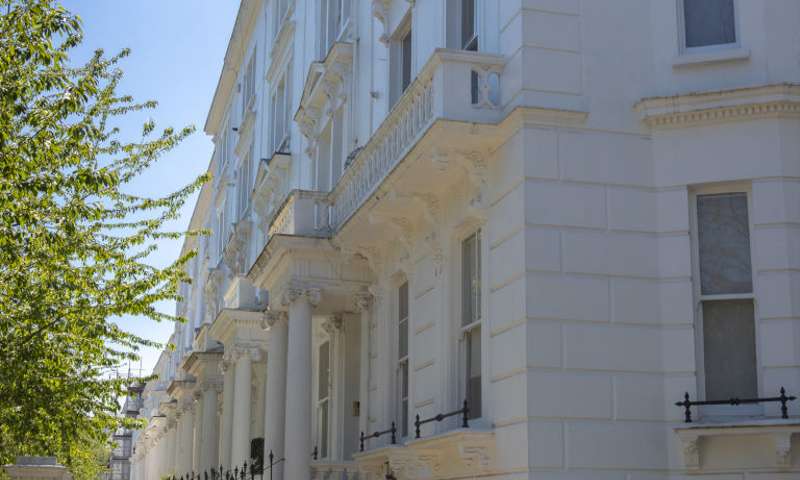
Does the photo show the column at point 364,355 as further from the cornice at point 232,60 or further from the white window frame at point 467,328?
the cornice at point 232,60

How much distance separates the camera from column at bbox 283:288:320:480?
61.1 ft

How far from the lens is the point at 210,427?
33938mm

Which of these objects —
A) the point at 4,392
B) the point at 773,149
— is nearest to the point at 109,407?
the point at 4,392

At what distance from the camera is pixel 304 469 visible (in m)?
18.6

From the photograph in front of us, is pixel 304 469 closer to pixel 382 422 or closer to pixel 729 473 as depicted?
pixel 382 422

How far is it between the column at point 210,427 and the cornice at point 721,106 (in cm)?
2289

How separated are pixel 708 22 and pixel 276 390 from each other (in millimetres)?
10723

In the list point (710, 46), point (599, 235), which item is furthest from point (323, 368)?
point (710, 46)

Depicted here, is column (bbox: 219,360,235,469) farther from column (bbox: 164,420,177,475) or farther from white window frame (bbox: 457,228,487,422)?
column (bbox: 164,420,177,475)

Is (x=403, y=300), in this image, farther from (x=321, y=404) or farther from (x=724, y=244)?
(x=724, y=244)

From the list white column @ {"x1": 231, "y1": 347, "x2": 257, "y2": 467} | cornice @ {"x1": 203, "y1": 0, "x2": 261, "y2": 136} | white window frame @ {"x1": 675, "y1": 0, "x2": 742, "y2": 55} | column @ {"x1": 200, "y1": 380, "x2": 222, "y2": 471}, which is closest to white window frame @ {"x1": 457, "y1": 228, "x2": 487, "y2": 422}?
white window frame @ {"x1": 675, "y1": 0, "x2": 742, "y2": 55}

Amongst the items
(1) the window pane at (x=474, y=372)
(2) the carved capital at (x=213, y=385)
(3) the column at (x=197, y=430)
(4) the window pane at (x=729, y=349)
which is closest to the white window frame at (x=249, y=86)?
(2) the carved capital at (x=213, y=385)

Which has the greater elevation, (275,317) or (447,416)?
(275,317)

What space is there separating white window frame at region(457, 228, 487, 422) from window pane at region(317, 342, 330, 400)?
325 inches
